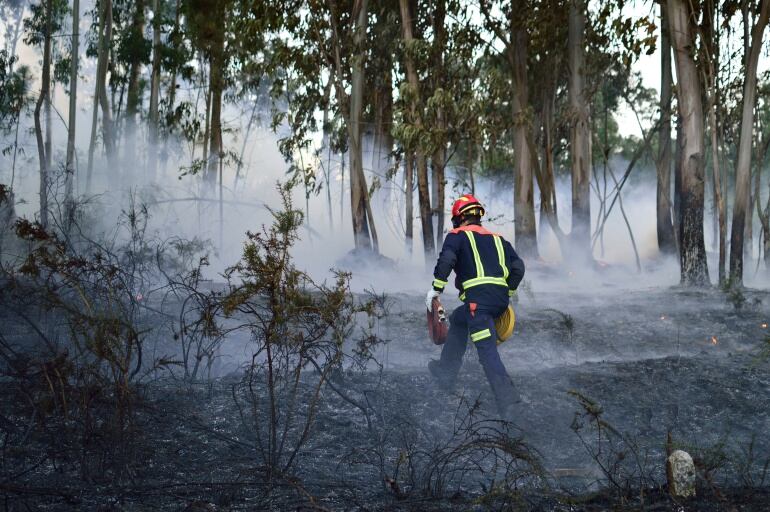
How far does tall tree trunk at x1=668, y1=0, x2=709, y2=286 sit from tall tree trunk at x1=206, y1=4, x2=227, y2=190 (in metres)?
13.4

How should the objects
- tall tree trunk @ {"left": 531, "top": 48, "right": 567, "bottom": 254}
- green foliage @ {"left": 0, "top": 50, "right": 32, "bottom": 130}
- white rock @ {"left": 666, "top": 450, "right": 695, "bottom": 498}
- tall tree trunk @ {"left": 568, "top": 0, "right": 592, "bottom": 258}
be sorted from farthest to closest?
green foliage @ {"left": 0, "top": 50, "right": 32, "bottom": 130} → tall tree trunk @ {"left": 531, "top": 48, "right": 567, "bottom": 254} → tall tree trunk @ {"left": 568, "top": 0, "right": 592, "bottom": 258} → white rock @ {"left": 666, "top": 450, "right": 695, "bottom": 498}

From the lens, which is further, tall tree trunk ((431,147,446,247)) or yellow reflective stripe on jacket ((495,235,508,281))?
tall tree trunk ((431,147,446,247))

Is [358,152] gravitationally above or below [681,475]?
above

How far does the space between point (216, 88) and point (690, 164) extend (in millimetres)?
14321

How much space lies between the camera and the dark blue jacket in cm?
652

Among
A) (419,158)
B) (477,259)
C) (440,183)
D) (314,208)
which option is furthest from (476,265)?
(314,208)

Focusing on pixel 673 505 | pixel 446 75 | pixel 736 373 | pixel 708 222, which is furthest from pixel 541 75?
pixel 708 222

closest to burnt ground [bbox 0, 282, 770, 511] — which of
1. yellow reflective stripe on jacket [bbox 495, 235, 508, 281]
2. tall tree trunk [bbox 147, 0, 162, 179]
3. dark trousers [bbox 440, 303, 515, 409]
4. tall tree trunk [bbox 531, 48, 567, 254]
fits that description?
dark trousers [bbox 440, 303, 515, 409]

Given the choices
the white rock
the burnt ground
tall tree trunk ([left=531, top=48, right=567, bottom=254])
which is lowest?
the burnt ground

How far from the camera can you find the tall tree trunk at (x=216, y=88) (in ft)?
80.6

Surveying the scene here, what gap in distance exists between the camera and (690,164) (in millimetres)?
14891

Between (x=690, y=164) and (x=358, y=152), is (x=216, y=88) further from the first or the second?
(x=690, y=164)

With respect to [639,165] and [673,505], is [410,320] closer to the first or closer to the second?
[673,505]

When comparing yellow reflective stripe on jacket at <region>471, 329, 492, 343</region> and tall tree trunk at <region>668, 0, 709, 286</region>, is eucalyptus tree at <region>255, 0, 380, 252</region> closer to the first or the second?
tall tree trunk at <region>668, 0, 709, 286</region>
